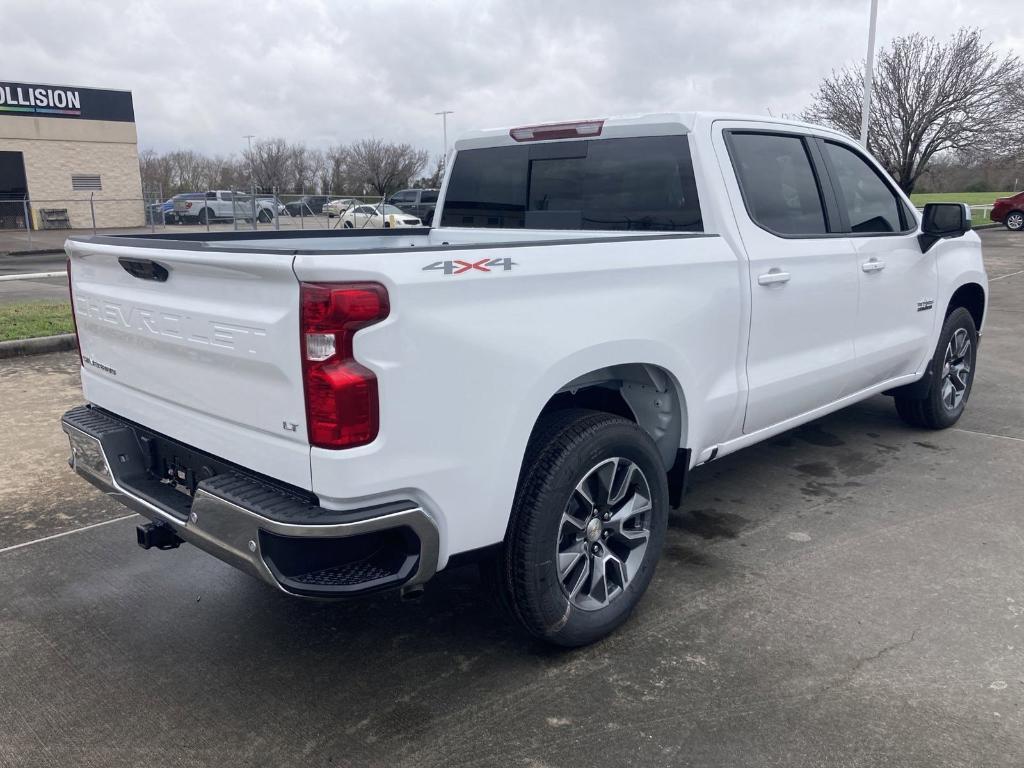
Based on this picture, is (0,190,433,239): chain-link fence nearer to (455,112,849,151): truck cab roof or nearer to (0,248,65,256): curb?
(0,248,65,256): curb

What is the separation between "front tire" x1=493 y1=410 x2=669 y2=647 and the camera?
292 centimetres

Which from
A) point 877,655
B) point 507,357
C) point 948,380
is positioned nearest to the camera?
point 507,357

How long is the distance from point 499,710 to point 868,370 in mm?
3031

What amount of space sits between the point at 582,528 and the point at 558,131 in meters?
2.08

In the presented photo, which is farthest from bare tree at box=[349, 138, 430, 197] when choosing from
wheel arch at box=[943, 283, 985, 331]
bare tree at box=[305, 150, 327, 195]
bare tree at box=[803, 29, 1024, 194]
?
wheel arch at box=[943, 283, 985, 331]

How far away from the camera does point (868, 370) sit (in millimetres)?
4852

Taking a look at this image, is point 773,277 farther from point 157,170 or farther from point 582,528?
point 157,170

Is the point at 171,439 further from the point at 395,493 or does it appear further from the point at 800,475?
the point at 800,475

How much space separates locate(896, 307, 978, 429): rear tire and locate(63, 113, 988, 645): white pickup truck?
1.09 metres

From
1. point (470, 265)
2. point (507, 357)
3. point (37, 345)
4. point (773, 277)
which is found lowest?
point (37, 345)

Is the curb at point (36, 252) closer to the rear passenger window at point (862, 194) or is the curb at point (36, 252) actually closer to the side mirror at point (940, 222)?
the rear passenger window at point (862, 194)

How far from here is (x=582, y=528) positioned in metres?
3.16

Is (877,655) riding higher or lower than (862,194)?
lower

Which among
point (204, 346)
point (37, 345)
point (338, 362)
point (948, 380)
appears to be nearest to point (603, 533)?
point (338, 362)
